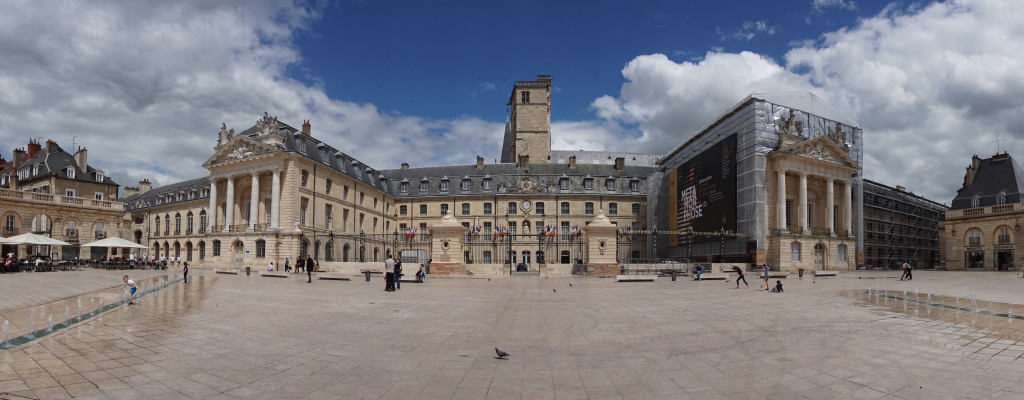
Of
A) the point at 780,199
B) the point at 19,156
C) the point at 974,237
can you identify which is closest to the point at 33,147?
the point at 19,156

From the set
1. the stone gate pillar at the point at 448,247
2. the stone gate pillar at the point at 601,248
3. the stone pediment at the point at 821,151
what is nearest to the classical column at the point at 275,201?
the stone gate pillar at the point at 448,247

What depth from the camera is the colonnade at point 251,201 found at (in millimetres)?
43125

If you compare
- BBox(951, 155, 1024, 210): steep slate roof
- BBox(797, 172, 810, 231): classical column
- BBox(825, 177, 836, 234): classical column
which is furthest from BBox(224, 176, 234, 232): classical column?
BBox(951, 155, 1024, 210): steep slate roof

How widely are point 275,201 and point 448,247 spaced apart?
20.2 metres

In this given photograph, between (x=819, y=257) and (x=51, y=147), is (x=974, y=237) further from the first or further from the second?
(x=51, y=147)

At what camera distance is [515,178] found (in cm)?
6100

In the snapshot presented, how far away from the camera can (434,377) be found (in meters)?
6.46

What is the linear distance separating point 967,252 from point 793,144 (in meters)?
18.5

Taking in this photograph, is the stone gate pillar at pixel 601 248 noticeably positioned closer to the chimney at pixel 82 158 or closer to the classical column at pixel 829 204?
the classical column at pixel 829 204

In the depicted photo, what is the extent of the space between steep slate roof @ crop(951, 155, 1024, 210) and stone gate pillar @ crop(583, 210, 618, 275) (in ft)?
128

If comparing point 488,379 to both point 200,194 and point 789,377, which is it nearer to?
point 789,377

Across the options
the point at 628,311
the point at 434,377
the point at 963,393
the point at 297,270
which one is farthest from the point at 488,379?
the point at 297,270

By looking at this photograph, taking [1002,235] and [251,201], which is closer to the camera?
[1002,235]

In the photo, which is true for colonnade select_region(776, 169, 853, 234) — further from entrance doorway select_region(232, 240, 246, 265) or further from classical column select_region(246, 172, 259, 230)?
entrance doorway select_region(232, 240, 246, 265)
